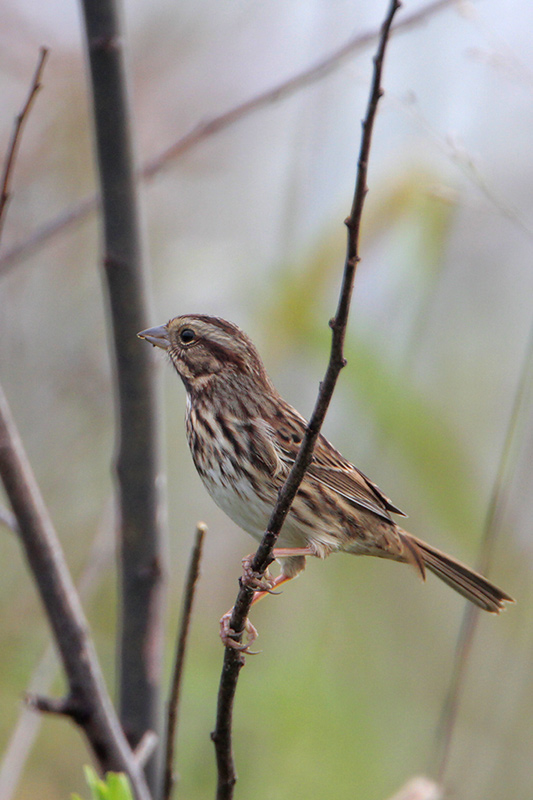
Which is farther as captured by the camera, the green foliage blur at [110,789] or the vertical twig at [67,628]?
the vertical twig at [67,628]

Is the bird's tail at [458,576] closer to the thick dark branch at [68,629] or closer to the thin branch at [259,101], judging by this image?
the thick dark branch at [68,629]

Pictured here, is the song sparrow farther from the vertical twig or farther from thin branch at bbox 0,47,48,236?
thin branch at bbox 0,47,48,236

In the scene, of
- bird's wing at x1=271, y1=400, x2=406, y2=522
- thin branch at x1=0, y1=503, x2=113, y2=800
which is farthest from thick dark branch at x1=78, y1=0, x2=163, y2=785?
bird's wing at x1=271, y1=400, x2=406, y2=522

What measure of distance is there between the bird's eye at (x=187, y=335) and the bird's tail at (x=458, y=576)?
1.01m

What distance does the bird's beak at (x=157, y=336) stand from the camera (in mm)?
2663

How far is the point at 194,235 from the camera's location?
4738mm

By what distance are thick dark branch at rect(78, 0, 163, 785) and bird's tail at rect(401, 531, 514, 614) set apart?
0.88 metres

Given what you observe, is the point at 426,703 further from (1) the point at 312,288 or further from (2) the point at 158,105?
(2) the point at 158,105

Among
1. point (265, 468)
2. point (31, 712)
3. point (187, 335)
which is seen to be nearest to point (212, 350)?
point (187, 335)

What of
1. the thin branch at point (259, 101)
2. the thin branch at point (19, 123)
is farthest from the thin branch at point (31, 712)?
the thin branch at point (19, 123)

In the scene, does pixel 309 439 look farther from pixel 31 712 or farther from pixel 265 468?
pixel 31 712

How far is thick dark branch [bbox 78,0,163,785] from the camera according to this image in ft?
8.12

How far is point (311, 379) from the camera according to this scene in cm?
434

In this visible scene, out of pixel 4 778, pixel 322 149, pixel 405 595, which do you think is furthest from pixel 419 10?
pixel 405 595
